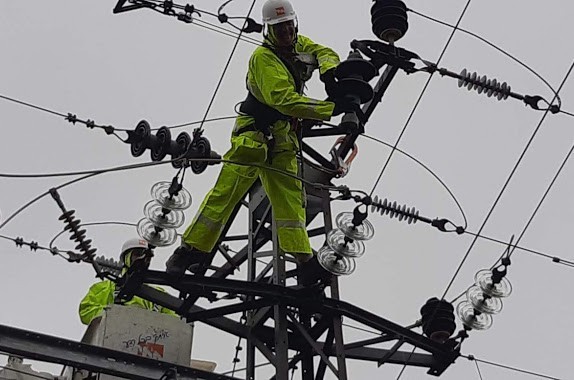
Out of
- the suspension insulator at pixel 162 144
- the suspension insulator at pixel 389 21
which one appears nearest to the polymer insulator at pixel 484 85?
the suspension insulator at pixel 389 21

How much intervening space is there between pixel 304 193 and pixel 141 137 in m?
1.26

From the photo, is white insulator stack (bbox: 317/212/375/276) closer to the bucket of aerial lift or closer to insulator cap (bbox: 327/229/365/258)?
insulator cap (bbox: 327/229/365/258)

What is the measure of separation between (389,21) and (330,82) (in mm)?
769

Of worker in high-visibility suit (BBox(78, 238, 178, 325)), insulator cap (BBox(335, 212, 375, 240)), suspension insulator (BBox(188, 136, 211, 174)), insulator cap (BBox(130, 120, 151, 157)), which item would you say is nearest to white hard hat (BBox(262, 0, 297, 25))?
suspension insulator (BBox(188, 136, 211, 174))


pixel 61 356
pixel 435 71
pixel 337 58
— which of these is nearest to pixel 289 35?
pixel 337 58

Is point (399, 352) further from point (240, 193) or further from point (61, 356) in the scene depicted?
point (61, 356)

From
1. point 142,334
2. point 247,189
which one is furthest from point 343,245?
point 142,334

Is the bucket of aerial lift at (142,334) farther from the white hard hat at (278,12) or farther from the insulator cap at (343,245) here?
the white hard hat at (278,12)

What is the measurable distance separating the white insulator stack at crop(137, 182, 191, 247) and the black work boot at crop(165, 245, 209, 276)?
1.00ft

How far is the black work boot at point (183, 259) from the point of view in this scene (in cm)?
823

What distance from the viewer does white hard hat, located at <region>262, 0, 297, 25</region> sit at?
8391 mm

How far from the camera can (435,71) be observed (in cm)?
855

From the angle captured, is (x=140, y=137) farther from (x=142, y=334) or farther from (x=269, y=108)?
(x=142, y=334)

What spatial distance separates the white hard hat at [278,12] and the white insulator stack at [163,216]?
55.5 inches
